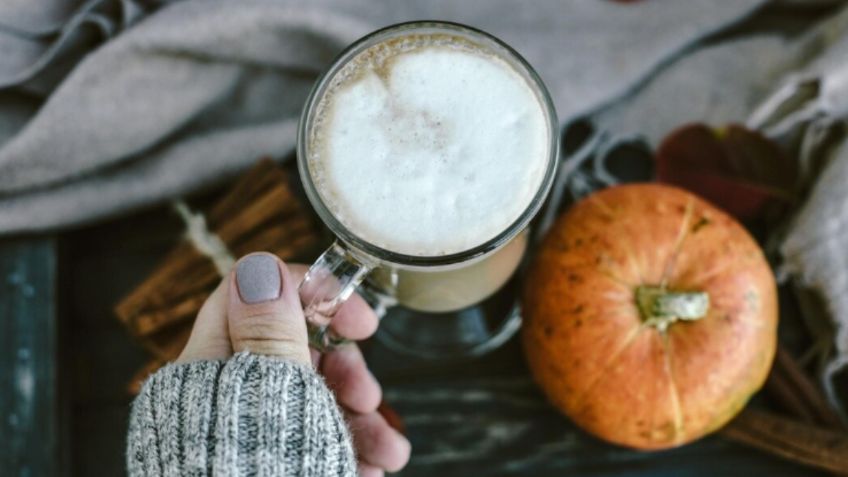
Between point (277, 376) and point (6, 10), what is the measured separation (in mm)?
509

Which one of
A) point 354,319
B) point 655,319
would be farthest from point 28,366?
point 655,319

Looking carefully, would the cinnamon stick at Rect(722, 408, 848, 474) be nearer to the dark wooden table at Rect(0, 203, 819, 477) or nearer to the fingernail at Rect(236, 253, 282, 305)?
the dark wooden table at Rect(0, 203, 819, 477)

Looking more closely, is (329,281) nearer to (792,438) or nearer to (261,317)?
(261,317)

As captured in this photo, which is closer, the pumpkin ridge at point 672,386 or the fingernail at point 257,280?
the fingernail at point 257,280

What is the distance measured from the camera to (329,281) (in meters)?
0.60

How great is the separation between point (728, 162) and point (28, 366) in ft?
2.37

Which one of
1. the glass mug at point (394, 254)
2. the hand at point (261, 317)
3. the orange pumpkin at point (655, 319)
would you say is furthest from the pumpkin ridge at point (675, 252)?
the hand at point (261, 317)

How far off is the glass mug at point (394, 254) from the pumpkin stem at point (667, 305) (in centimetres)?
12

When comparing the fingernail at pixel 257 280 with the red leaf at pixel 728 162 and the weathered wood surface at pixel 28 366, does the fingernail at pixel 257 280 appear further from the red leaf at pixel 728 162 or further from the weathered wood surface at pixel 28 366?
the red leaf at pixel 728 162

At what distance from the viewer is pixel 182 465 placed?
1.87ft

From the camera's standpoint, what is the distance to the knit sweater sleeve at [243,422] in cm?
55

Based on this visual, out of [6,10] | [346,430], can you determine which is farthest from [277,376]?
[6,10]

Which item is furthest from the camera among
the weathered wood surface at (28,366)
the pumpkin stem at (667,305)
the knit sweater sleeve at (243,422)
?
the weathered wood surface at (28,366)

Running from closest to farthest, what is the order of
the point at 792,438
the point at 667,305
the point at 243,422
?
the point at 243,422
the point at 667,305
the point at 792,438
